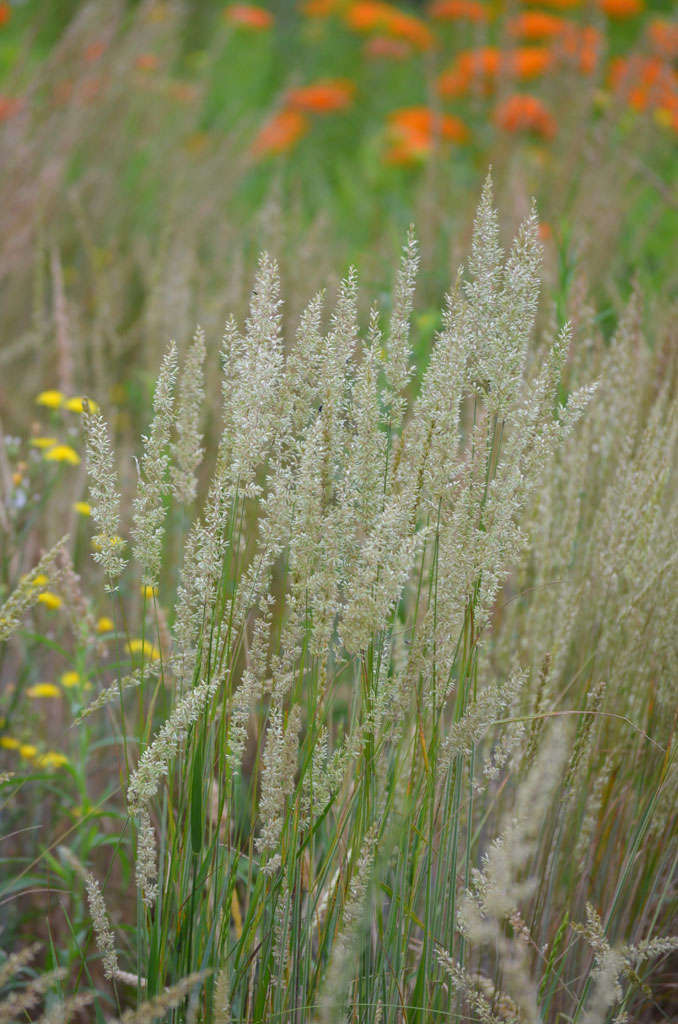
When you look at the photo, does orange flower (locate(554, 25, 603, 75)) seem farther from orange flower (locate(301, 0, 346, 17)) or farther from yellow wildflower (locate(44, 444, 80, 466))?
orange flower (locate(301, 0, 346, 17))

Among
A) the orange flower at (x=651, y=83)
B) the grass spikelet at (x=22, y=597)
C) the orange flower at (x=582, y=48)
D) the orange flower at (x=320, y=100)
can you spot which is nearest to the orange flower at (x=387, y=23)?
the orange flower at (x=320, y=100)

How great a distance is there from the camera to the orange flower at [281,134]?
16.8 feet

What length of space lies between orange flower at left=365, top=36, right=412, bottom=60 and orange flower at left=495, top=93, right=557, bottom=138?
4.22 feet

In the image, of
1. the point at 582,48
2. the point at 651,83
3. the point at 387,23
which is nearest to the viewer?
the point at 582,48

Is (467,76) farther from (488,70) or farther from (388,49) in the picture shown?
(388,49)

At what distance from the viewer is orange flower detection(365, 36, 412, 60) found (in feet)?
20.2

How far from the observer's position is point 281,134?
5.31 m

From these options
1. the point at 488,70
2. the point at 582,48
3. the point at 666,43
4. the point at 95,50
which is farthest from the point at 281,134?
the point at 666,43

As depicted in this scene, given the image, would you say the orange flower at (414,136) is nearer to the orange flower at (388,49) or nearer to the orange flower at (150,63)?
the orange flower at (388,49)

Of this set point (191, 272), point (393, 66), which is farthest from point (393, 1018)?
point (393, 66)

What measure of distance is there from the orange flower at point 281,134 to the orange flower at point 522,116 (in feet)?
4.25

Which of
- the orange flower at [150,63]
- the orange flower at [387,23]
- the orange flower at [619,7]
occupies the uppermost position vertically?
the orange flower at [619,7]

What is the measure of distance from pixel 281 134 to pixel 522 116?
1696mm

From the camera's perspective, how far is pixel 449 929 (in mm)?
1196
